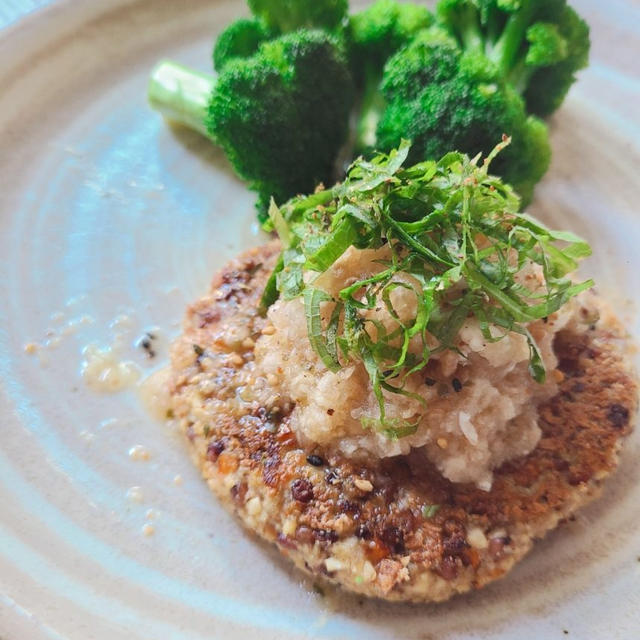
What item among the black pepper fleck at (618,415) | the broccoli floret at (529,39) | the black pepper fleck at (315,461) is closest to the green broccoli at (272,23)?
the broccoli floret at (529,39)

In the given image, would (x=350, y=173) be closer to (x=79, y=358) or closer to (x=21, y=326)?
(x=79, y=358)

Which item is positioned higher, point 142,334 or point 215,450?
point 215,450

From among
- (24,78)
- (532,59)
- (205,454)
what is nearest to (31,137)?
(24,78)

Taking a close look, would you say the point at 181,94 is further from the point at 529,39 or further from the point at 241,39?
the point at 529,39

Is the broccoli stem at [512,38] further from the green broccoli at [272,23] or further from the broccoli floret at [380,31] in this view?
the green broccoli at [272,23]

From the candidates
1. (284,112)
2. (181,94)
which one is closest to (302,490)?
(284,112)

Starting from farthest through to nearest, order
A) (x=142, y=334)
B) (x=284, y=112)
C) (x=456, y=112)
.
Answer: (x=284, y=112), (x=456, y=112), (x=142, y=334)
